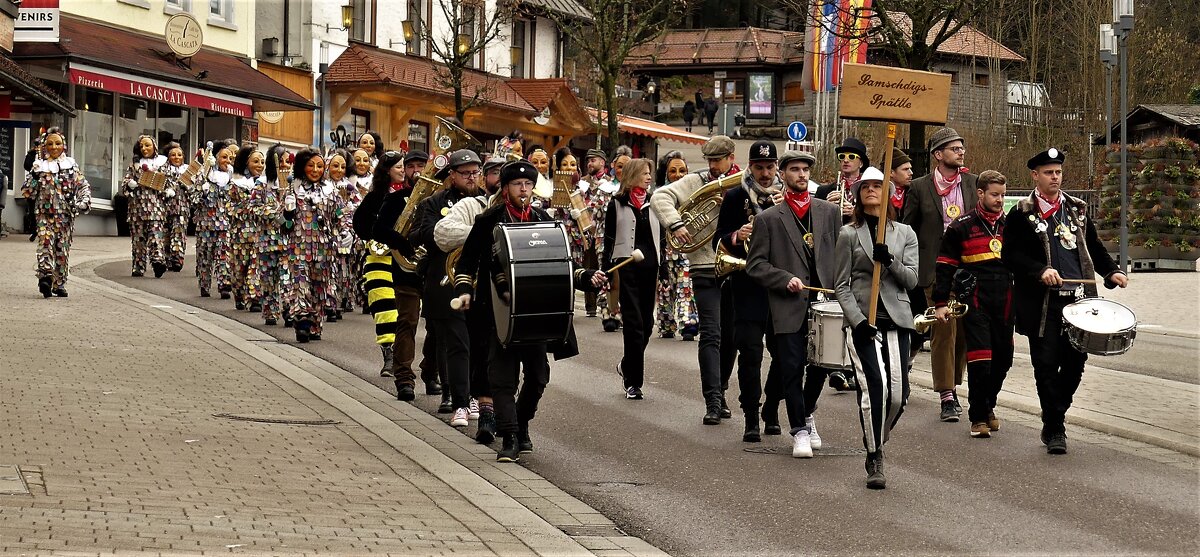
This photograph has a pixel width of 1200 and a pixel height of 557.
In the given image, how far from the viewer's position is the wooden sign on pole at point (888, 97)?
29.8ft

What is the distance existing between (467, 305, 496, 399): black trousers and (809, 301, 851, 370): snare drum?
1836mm

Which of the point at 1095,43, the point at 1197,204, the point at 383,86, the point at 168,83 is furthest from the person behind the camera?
the point at 1095,43

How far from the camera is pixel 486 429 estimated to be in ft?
33.1

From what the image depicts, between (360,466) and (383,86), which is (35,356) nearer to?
(360,466)

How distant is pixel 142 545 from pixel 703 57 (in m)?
72.9

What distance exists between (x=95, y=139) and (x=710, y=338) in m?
25.8

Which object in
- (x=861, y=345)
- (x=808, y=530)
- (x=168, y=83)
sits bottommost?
(x=808, y=530)

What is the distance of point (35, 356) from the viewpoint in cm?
1282

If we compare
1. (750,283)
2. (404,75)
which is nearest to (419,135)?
(404,75)

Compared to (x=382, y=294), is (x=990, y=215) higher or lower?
higher

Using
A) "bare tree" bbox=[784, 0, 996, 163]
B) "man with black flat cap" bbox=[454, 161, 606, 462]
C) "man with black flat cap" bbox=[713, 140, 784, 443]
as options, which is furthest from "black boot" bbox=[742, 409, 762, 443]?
"bare tree" bbox=[784, 0, 996, 163]

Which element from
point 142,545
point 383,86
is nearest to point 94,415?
point 142,545

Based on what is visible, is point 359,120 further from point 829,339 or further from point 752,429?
point 829,339

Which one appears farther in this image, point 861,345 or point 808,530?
point 861,345
